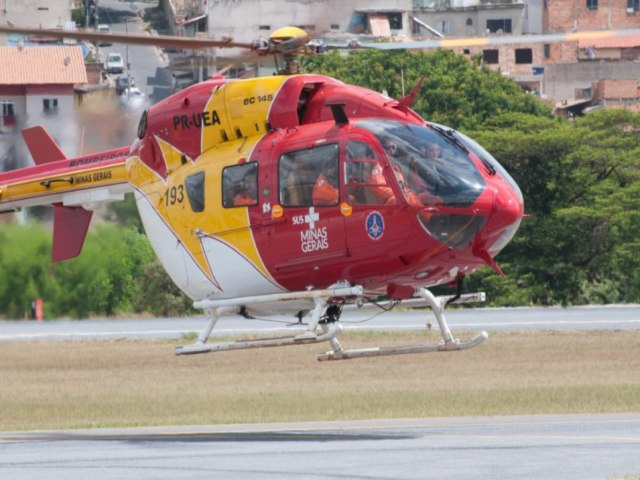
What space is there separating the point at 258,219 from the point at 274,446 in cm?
312

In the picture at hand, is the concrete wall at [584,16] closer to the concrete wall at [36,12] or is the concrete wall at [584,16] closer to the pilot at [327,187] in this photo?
the concrete wall at [36,12]

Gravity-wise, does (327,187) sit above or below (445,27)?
above

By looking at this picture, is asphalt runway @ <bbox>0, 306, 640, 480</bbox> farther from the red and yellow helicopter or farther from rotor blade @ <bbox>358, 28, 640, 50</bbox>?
rotor blade @ <bbox>358, 28, 640, 50</bbox>

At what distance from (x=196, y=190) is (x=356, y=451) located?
5.08 m

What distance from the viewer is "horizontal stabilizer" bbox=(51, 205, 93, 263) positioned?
23.9 metres

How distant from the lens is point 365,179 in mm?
19172

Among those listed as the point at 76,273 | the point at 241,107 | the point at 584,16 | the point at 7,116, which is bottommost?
the point at 76,273

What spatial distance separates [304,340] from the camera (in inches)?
767

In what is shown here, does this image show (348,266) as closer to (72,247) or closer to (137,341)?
(72,247)

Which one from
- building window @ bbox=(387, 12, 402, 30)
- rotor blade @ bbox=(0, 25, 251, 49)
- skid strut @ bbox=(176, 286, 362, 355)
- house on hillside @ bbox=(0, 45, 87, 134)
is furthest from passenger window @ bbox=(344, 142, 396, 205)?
building window @ bbox=(387, 12, 402, 30)

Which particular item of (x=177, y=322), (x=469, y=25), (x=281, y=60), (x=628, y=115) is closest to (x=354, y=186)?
(x=281, y=60)

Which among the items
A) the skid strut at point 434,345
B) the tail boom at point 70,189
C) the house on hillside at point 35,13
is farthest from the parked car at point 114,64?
the skid strut at point 434,345

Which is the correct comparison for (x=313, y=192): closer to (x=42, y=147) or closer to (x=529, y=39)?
(x=529, y=39)

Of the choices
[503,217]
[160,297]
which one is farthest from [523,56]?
[503,217]
